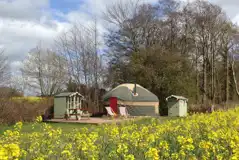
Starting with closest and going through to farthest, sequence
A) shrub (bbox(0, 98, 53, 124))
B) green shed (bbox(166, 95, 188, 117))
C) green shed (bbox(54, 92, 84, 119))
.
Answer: shrub (bbox(0, 98, 53, 124)), green shed (bbox(54, 92, 84, 119)), green shed (bbox(166, 95, 188, 117))

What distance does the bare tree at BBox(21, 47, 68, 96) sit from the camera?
111ft

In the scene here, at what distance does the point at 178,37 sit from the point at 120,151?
103 feet

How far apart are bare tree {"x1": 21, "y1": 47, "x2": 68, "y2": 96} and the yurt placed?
29.0 feet

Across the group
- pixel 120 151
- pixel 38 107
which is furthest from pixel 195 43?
pixel 120 151

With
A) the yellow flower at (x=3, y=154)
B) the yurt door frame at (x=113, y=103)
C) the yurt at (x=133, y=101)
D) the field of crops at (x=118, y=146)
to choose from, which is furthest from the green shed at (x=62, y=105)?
the yellow flower at (x=3, y=154)

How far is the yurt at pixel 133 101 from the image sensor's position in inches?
997

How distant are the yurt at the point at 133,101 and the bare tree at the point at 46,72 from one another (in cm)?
884

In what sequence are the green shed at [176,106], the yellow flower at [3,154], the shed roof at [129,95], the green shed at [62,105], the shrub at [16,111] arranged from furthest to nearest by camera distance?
the green shed at [176,106] < the shed roof at [129,95] < the green shed at [62,105] < the shrub at [16,111] < the yellow flower at [3,154]

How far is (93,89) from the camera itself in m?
29.5

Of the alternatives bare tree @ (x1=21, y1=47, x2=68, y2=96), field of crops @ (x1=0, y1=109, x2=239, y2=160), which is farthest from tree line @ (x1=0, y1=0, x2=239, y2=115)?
field of crops @ (x1=0, y1=109, x2=239, y2=160)

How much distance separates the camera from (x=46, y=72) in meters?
A: 35.2

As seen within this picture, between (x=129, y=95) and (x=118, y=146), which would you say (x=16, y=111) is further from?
(x=118, y=146)

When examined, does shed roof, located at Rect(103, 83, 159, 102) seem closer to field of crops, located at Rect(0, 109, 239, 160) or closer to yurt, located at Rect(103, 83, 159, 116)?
yurt, located at Rect(103, 83, 159, 116)

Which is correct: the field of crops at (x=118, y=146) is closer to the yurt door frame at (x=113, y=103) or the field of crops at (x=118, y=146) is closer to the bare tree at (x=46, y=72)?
the yurt door frame at (x=113, y=103)
